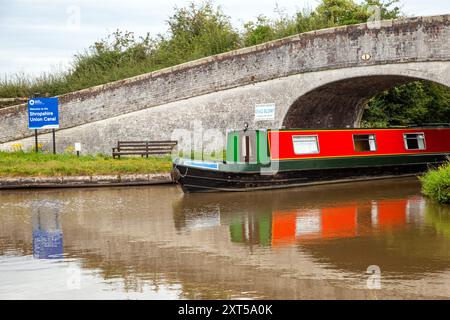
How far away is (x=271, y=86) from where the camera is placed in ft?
57.3

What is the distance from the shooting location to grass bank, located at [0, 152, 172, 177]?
15.1 m

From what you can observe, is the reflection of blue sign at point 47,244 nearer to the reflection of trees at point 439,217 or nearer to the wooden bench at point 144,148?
the reflection of trees at point 439,217

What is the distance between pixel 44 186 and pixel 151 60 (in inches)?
327

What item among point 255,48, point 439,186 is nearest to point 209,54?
point 255,48

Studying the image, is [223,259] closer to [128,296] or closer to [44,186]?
[128,296]

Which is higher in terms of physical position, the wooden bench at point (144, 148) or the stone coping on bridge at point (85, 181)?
the wooden bench at point (144, 148)

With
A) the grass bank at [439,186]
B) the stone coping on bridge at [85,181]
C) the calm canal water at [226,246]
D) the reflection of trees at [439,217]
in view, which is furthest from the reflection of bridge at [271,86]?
the reflection of trees at [439,217]

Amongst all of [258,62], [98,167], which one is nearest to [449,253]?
[98,167]

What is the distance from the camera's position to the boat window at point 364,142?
16153 mm

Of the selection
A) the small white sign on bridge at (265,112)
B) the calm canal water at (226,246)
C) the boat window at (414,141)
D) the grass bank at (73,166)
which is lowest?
the calm canal water at (226,246)

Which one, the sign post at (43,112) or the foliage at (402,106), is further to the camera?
the foliage at (402,106)

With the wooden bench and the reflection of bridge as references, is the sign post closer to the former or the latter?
the reflection of bridge

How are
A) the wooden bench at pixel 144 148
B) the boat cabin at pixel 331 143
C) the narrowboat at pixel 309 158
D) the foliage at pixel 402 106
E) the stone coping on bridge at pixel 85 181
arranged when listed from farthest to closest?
the foliage at pixel 402 106 → the wooden bench at pixel 144 148 → the stone coping on bridge at pixel 85 181 → the boat cabin at pixel 331 143 → the narrowboat at pixel 309 158

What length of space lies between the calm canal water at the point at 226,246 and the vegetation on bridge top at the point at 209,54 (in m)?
8.55
